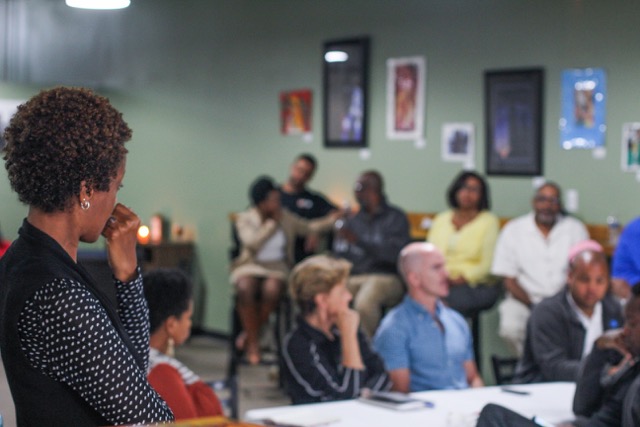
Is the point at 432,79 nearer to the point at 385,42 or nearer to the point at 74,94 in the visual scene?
the point at 385,42

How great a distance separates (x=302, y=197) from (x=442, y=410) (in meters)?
4.63

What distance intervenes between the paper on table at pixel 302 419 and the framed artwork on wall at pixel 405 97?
4.63 metres

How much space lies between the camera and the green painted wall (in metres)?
6.64

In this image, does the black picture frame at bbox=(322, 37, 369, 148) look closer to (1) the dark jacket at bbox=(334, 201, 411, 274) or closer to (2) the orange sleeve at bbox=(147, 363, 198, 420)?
(1) the dark jacket at bbox=(334, 201, 411, 274)

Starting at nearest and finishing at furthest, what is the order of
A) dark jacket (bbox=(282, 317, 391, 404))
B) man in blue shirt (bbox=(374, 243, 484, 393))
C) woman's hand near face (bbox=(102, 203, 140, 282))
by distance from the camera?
woman's hand near face (bbox=(102, 203, 140, 282))
dark jacket (bbox=(282, 317, 391, 404))
man in blue shirt (bbox=(374, 243, 484, 393))

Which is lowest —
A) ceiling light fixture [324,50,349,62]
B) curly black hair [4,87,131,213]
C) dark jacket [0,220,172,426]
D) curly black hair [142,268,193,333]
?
curly black hair [142,268,193,333]

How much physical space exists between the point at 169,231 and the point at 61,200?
8.29 metres

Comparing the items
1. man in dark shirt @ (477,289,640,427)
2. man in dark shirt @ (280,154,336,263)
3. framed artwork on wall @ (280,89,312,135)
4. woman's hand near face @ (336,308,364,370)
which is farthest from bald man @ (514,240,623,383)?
framed artwork on wall @ (280,89,312,135)

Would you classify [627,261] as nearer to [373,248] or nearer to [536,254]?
[536,254]

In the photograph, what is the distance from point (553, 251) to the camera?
637 centimetres

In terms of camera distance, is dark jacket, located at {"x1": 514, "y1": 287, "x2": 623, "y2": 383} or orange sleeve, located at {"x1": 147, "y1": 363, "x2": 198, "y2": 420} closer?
orange sleeve, located at {"x1": 147, "y1": 363, "x2": 198, "y2": 420}

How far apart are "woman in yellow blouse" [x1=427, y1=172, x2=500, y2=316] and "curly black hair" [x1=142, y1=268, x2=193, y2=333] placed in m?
3.41

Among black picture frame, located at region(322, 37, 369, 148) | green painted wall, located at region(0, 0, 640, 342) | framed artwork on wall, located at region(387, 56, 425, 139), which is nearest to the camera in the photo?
green painted wall, located at region(0, 0, 640, 342)

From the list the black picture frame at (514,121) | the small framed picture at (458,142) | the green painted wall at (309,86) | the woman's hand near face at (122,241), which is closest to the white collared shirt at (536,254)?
the green painted wall at (309,86)
